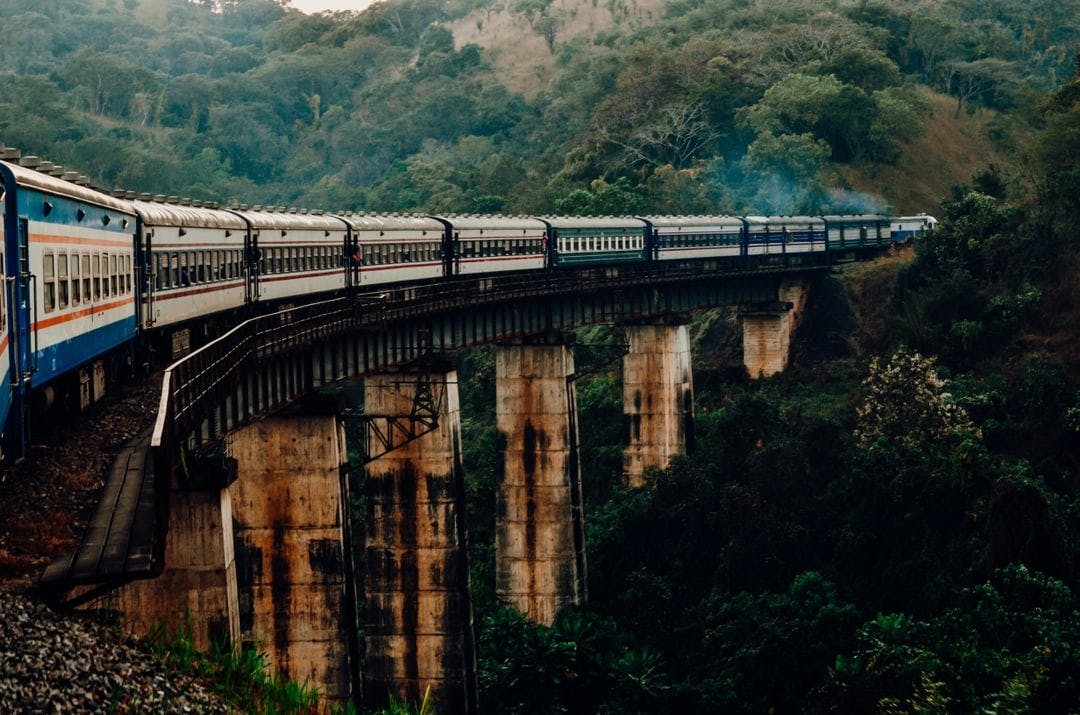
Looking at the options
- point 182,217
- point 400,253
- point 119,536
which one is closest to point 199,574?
point 119,536

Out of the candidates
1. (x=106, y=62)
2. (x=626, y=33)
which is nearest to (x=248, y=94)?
(x=106, y=62)

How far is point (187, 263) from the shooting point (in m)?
30.4

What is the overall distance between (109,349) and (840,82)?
299 feet

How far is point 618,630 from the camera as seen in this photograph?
167 feet

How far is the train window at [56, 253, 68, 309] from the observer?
20.1 metres

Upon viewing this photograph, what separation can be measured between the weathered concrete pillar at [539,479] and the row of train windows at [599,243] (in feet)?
30.4

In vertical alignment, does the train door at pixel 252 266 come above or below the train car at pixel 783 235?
below

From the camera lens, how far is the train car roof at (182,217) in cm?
2809

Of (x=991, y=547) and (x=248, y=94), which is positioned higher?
(x=248, y=94)

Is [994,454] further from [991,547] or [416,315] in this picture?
[416,315]

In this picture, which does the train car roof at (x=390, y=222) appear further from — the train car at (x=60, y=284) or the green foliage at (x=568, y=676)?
the train car at (x=60, y=284)

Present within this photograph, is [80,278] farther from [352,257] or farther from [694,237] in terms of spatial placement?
[694,237]

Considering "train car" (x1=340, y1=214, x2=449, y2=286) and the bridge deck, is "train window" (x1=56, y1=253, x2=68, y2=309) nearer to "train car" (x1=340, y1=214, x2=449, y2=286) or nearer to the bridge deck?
the bridge deck

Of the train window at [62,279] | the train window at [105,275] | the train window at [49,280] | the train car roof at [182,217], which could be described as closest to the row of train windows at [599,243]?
the train car roof at [182,217]
